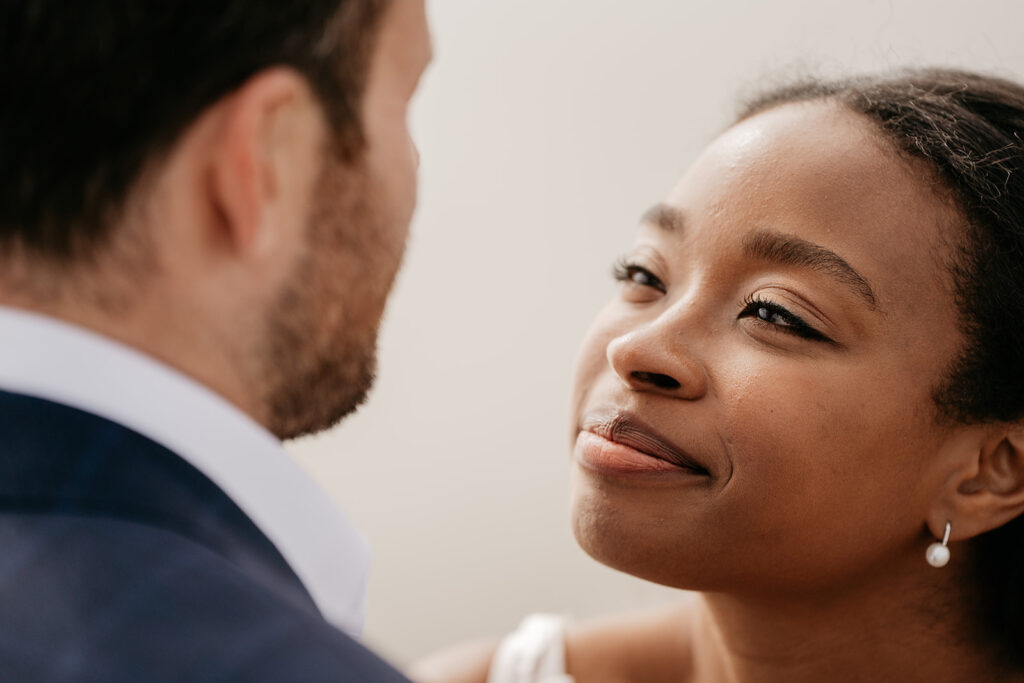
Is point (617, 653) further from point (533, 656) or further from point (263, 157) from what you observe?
point (263, 157)

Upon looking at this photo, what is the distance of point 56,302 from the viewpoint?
544 millimetres

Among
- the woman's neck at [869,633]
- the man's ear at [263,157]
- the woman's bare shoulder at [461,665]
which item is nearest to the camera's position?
the man's ear at [263,157]

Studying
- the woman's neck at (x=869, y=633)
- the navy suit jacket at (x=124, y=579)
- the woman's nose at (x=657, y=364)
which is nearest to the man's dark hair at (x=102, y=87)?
the navy suit jacket at (x=124, y=579)

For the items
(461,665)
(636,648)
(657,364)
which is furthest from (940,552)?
(461,665)

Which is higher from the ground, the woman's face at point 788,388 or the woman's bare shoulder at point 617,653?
the woman's face at point 788,388

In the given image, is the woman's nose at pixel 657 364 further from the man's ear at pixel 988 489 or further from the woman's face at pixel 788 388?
the man's ear at pixel 988 489

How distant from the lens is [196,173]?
0.56 m

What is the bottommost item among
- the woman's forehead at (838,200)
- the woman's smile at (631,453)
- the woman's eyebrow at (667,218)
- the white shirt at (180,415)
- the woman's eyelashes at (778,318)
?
the white shirt at (180,415)

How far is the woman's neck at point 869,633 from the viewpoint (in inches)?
38.3

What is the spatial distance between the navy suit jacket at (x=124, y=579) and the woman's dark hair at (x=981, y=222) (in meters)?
0.64

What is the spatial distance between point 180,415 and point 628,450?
462 millimetres

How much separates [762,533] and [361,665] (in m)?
0.48

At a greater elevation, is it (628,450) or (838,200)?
(838,200)

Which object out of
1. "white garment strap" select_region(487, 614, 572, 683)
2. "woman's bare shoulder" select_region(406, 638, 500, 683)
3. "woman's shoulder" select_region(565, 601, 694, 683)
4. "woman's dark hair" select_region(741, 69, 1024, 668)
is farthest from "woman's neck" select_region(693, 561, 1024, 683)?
"woman's bare shoulder" select_region(406, 638, 500, 683)
